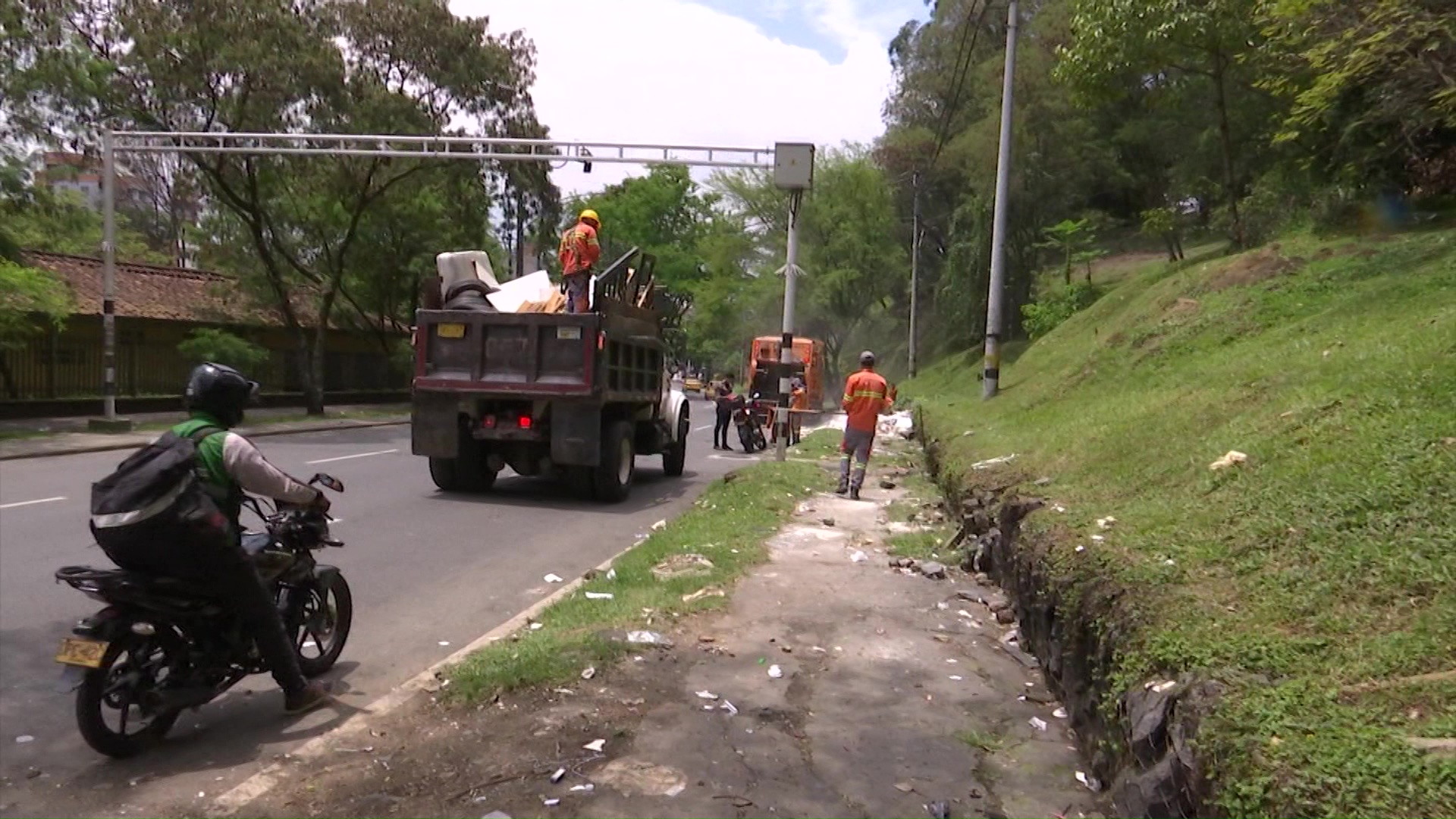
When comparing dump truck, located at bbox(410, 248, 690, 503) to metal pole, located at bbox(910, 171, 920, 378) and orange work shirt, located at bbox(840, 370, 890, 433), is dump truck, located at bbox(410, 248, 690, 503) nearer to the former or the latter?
orange work shirt, located at bbox(840, 370, 890, 433)

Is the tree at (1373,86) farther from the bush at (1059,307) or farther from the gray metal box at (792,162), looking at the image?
the bush at (1059,307)

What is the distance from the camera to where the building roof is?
2827 cm

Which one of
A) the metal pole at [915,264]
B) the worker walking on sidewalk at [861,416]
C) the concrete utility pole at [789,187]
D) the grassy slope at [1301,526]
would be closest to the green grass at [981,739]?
the grassy slope at [1301,526]

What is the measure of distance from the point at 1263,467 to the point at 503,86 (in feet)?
86.1

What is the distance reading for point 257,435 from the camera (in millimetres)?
24172

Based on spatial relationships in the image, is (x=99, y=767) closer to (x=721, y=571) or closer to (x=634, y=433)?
(x=721, y=571)

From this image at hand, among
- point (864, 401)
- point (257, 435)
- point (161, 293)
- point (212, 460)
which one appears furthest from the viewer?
point (161, 293)

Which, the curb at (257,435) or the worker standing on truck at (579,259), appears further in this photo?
the curb at (257,435)

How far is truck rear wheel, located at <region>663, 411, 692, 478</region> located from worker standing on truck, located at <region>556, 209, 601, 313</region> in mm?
4385

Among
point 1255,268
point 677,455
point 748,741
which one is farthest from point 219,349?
point 748,741

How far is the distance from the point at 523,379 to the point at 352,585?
4665mm

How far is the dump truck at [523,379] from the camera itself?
41.4ft

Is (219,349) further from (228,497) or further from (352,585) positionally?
(228,497)

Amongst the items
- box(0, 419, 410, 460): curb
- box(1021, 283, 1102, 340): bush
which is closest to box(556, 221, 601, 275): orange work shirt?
box(0, 419, 410, 460): curb
